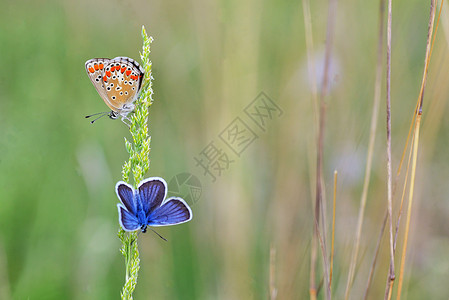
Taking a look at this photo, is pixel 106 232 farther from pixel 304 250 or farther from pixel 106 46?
pixel 106 46

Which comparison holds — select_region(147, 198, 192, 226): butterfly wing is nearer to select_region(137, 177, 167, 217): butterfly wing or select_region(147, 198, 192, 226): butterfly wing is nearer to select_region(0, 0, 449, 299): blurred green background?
select_region(137, 177, 167, 217): butterfly wing

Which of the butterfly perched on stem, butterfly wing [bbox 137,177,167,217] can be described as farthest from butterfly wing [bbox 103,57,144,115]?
butterfly wing [bbox 137,177,167,217]

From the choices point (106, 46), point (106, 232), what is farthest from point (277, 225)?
point (106, 46)

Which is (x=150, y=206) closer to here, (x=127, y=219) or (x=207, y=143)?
(x=127, y=219)

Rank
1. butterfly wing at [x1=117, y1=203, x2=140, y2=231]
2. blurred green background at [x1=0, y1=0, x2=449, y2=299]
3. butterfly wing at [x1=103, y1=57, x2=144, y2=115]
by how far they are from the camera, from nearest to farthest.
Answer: butterfly wing at [x1=117, y1=203, x2=140, y2=231], butterfly wing at [x1=103, y1=57, x2=144, y2=115], blurred green background at [x1=0, y1=0, x2=449, y2=299]

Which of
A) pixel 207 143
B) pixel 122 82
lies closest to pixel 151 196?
pixel 122 82

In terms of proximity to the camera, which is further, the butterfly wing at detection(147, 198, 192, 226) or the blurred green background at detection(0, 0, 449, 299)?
the blurred green background at detection(0, 0, 449, 299)

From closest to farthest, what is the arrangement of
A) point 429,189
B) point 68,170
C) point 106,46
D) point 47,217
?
point 47,217, point 68,170, point 429,189, point 106,46
